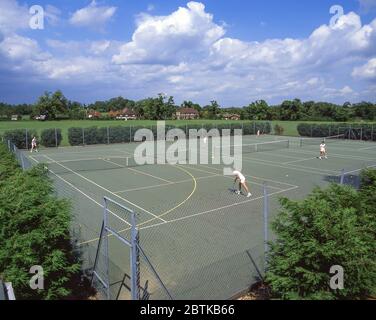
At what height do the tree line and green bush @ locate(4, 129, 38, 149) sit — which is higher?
the tree line

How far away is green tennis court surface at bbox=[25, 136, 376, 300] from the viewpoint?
28.6 ft

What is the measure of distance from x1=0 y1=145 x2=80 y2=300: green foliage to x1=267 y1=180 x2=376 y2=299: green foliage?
13.8 ft

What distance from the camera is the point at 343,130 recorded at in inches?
2272

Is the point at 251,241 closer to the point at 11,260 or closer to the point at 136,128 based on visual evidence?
the point at 11,260

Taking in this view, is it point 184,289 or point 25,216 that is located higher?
point 25,216

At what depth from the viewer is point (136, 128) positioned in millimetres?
51531

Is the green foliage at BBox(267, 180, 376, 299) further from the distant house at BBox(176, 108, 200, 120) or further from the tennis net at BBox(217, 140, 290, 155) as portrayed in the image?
the distant house at BBox(176, 108, 200, 120)

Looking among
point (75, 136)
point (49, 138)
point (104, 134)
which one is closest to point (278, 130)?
point (104, 134)

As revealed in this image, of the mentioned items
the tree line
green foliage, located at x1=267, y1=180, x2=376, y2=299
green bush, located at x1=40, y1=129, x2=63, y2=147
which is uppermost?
the tree line

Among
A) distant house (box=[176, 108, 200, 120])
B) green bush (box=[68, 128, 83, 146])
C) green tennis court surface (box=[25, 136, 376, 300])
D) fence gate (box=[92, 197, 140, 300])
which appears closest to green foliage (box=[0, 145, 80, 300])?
fence gate (box=[92, 197, 140, 300])

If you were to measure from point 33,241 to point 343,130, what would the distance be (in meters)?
59.4

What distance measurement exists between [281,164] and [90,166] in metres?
16.2

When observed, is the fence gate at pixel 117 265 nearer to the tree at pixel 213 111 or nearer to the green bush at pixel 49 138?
the green bush at pixel 49 138

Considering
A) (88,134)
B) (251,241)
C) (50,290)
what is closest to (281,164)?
(251,241)
